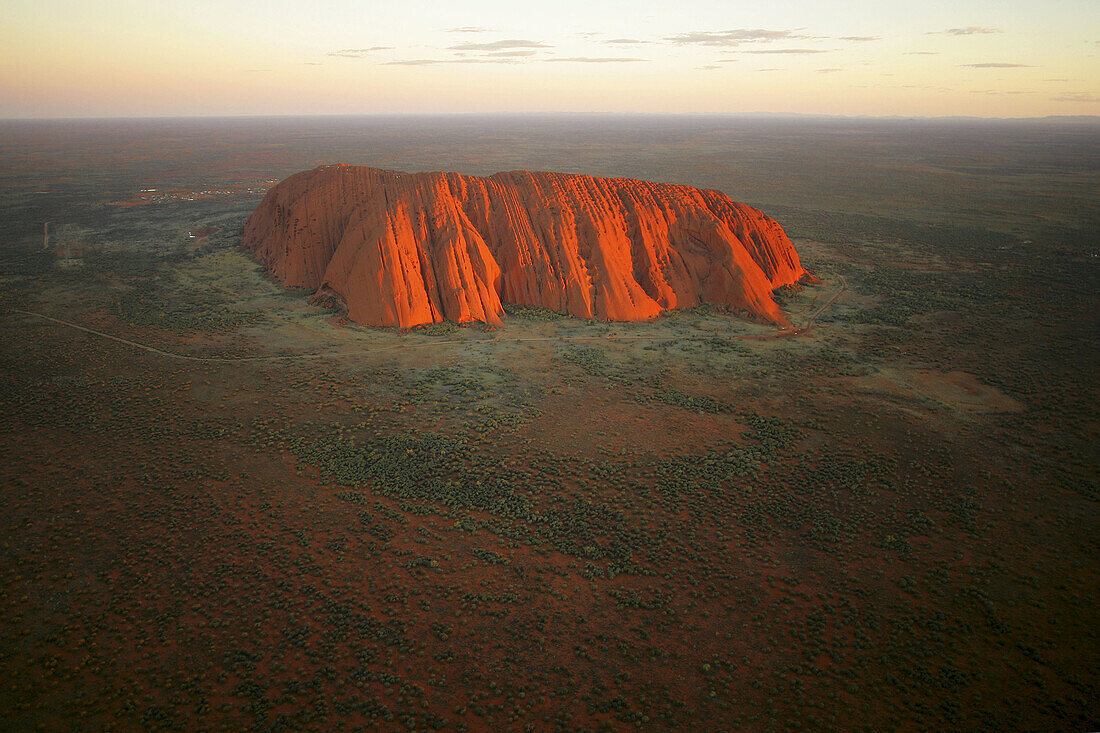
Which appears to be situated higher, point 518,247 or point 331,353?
point 518,247

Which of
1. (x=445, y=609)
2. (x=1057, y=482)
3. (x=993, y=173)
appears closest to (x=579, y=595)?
(x=445, y=609)

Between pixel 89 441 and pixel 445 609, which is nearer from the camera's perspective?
pixel 445 609

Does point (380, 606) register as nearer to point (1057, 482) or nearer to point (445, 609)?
point (445, 609)

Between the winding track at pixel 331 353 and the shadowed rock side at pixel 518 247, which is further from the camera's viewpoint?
the shadowed rock side at pixel 518 247

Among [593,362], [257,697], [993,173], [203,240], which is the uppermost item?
[993,173]

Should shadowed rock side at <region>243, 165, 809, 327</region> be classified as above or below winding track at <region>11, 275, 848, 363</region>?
above

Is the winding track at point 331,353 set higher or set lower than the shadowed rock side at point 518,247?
lower

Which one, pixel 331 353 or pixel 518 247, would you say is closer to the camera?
pixel 331 353

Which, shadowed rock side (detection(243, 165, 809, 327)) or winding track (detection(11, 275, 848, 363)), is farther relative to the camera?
shadowed rock side (detection(243, 165, 809, 327))
